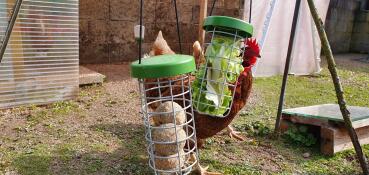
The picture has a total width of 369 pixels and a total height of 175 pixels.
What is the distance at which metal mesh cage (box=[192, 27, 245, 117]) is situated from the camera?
2.05 m

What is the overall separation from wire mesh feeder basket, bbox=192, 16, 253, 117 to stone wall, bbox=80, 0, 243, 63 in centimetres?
328

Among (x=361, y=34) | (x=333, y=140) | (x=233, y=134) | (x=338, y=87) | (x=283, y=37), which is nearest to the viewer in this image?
(x=338, y=87)

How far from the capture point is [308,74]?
6176mm

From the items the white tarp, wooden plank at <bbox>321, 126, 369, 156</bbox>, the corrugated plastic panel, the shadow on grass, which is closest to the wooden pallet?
wooden plank at <bbox>321, 126, 369, 156</bbox>

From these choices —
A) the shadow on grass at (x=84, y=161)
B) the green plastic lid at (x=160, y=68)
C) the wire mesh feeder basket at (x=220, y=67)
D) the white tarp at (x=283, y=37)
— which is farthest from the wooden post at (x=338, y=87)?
the white tarp at (x=283, y=37)

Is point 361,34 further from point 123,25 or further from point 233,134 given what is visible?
point 233,134

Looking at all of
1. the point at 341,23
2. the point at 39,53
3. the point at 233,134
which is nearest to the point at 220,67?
the point at 233,134

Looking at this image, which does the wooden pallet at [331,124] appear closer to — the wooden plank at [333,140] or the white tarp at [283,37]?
the wooden plank at [333,140]

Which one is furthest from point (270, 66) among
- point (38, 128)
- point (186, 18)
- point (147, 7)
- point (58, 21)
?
point (38, 128)

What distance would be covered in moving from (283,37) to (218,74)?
12.9 ft

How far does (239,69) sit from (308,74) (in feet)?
14.6

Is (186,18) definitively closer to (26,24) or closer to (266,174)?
(26,24)

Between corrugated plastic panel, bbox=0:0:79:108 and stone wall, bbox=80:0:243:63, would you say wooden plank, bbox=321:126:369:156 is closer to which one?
corrugated plastic panel, bbox=0:0:79:108

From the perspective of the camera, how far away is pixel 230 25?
1.99m
